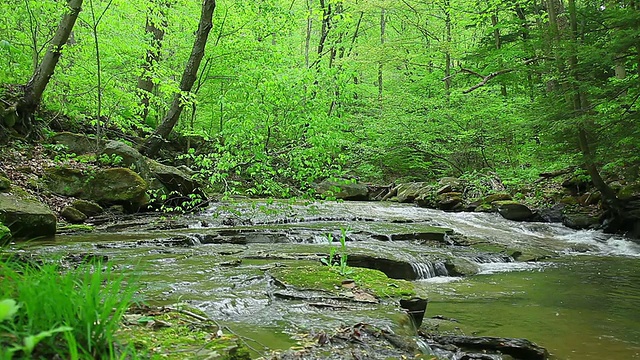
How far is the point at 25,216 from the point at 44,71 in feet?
15.4

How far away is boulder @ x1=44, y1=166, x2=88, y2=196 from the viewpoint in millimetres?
9875

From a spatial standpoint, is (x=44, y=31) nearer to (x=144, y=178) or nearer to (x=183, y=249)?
(x=144, y=178)

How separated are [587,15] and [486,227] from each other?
5.83 meters

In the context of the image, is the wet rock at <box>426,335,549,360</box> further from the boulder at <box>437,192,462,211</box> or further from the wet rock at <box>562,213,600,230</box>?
the boulder at <box>437,192,462,211</box>

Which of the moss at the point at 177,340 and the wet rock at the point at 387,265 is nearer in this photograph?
the moss at the point at 177,340

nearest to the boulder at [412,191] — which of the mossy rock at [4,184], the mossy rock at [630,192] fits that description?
the mossy rock at [630,192]

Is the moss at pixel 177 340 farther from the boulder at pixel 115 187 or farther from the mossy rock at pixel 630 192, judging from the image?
the mossy rock at pixel 630 192

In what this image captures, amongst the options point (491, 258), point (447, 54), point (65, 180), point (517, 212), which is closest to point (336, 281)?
point (491, 258)

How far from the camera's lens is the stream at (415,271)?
3996 millimetres

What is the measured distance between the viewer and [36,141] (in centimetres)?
1123

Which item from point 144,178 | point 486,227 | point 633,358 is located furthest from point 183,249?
point 486,227

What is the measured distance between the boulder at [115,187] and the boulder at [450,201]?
1051 centimetres

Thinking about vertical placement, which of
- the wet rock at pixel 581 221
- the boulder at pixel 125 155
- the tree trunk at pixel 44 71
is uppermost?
Answer: the tree trunk at pixel 44 71

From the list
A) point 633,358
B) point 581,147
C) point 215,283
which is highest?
point 581,147
